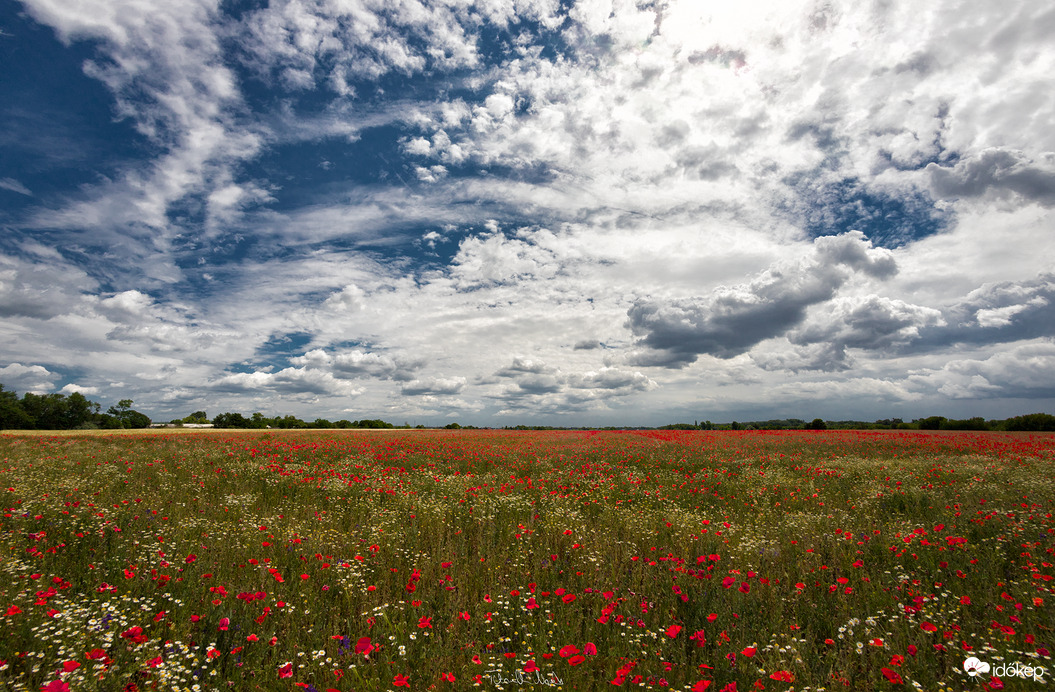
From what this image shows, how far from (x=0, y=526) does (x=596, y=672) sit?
922 centimetres

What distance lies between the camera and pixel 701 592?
16.6 ft

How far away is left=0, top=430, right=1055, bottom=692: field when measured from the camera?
3.63m

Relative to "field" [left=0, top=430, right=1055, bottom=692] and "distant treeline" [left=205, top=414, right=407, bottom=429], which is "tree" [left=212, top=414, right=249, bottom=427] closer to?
"distant treeline" [left=205, top=414, right=407, bottom=429]

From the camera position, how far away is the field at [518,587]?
363 centimetres

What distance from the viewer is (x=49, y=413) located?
228 feet

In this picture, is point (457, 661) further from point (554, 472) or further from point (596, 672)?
point (554, 472)

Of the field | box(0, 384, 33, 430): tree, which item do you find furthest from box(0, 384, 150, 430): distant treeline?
the field

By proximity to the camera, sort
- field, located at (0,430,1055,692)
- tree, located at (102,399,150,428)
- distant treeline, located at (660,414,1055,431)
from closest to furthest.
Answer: field, located at (0,430,1055,692)
distant treeline, located at (660,414,1055,431)
tree, located at (102,399,150,428)

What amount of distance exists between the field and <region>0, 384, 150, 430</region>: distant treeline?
79073 mm
